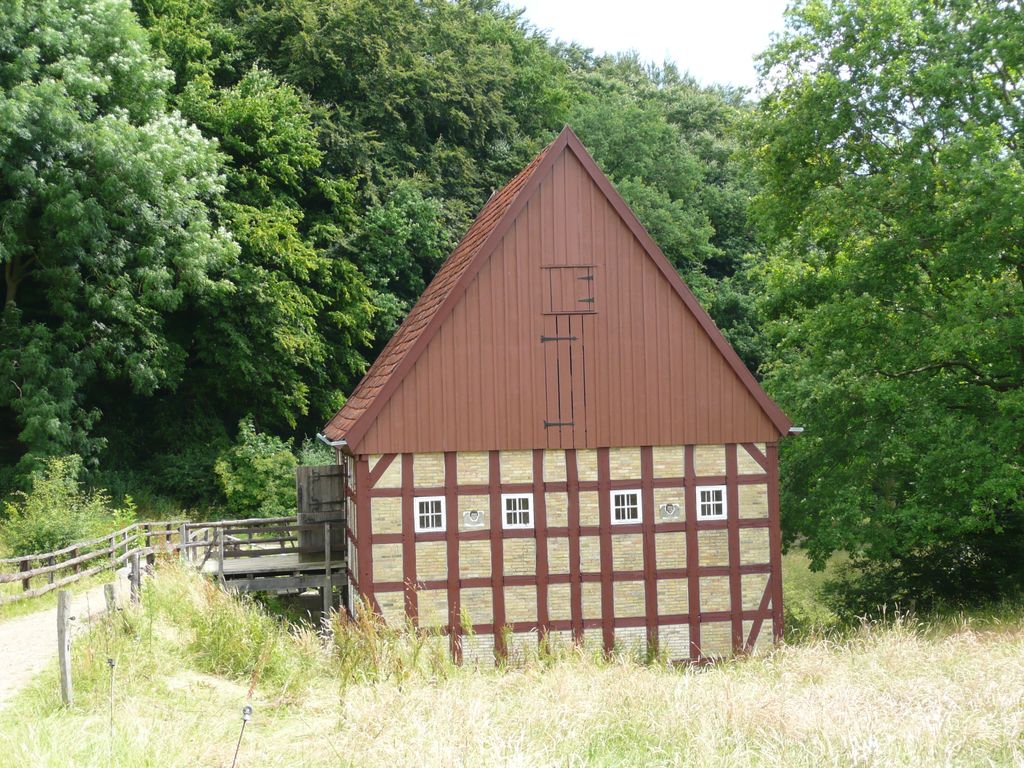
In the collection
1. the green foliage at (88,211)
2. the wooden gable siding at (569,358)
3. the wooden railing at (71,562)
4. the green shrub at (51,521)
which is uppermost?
the green foliage at (88,211)

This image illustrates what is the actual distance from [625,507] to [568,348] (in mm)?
2386

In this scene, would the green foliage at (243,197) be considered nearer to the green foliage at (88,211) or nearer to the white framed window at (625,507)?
the green foliage at (88,211)

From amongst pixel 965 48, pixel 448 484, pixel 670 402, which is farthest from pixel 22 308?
pixel 965 48

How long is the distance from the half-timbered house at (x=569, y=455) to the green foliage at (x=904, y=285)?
144 inches

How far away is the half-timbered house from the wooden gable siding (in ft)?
0.07

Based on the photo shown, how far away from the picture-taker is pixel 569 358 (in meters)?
15.1

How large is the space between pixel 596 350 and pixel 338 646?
6094mm

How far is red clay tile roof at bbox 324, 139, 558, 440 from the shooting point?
49.8 feet

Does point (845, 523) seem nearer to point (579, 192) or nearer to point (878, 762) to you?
point (579, 192)

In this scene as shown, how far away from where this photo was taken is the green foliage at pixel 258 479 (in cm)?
2609

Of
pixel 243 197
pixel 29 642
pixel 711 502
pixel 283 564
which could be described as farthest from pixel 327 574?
pixel 243 197

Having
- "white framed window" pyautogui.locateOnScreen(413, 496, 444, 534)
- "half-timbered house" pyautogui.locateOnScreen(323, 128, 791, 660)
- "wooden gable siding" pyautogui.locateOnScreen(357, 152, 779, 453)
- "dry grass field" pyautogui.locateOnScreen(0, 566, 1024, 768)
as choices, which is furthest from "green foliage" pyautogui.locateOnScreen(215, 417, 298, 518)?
"dry grass field" pyautogui.locateOnScreen(0, 566, 1024, 768)

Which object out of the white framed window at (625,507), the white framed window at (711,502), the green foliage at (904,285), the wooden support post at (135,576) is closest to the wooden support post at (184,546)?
the wooden support post at (135,576)

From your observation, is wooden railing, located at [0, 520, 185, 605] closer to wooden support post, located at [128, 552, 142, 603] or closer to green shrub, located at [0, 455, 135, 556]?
green shrub, located at [0, 455, 135, 556]
